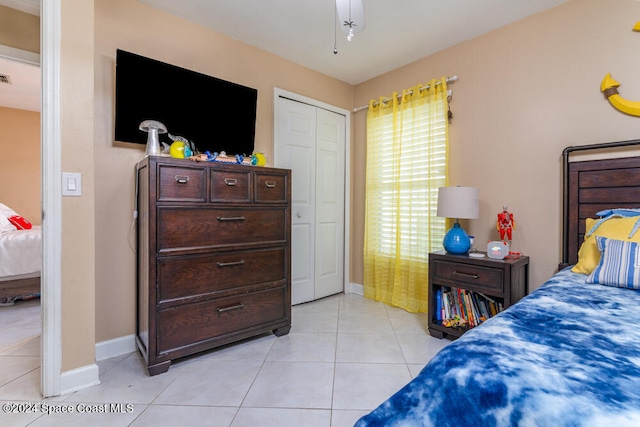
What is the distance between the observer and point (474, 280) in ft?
7.13

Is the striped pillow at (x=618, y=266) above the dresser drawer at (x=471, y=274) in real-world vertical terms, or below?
above

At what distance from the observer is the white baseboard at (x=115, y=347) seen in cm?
202

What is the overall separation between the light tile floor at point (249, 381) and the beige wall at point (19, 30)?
2.14m

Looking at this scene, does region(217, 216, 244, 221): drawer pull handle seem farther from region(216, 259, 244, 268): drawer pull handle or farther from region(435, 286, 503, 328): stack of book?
region(435, 286, 503, 328): stack of book

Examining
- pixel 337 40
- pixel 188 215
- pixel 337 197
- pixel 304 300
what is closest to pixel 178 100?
pixel 188 215

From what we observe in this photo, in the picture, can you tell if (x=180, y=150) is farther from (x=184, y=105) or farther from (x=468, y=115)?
(x=468, y=115)

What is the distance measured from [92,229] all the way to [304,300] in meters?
2.08

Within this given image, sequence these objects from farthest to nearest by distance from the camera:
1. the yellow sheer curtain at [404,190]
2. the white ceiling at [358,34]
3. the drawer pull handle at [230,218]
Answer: the yellow sheer curtain at [404,190]
the white ceiling at [358,34]
the drawer pull handle at [230,218]

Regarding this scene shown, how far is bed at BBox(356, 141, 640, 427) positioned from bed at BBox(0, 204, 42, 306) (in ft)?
13.1

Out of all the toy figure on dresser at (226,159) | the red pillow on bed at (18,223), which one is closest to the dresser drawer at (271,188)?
the toy figure on dresser at (226,159)

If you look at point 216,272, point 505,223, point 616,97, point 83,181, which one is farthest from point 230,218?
point 616,97

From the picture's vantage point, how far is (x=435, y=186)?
277cm

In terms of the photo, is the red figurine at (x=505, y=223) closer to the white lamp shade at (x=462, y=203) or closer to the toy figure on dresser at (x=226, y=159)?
the white lamp shade at (x=462, y=203)

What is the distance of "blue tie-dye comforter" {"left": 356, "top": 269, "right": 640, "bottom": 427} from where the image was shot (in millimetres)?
559
